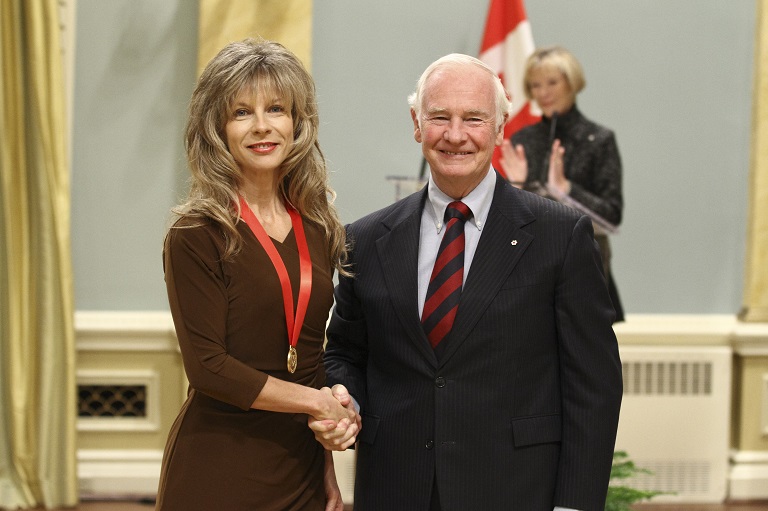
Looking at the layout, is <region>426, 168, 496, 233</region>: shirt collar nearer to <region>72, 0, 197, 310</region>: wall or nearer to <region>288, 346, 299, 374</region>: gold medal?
<region>288, 346, 299, 374</region>: gold medal

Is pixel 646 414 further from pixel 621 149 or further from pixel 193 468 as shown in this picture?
pixel 193 468

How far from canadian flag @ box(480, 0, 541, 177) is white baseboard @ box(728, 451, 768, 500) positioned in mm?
2128

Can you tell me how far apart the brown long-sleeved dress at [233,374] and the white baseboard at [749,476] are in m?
3.87

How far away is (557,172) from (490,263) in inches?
122

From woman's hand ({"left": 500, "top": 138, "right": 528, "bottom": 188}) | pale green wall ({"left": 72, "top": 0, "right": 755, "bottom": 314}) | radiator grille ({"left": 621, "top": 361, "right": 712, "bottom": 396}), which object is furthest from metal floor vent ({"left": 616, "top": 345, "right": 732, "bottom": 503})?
woman's hand ({"left": 500, "top": 138, "right": 528, "bottom": 188})

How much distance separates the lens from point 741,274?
18.7 feet

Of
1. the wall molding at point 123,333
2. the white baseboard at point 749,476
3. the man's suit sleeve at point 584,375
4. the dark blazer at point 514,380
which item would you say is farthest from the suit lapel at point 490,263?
the white baseboard at point 749,476

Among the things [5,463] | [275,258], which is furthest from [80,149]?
Result: [275,258]

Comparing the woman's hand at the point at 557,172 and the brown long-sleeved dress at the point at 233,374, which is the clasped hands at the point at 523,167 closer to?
the woman's hand at the point at 557,172

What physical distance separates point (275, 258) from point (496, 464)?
72cm

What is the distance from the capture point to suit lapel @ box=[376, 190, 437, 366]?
237 centimetres

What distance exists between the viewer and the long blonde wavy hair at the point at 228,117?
229cm

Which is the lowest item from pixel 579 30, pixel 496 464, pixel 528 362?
pixel 496 464

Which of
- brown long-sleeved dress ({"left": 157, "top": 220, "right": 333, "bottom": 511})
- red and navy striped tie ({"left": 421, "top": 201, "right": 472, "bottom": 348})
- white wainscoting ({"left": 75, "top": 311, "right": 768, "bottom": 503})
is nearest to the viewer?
brown long-sleeved dress ({"left": 157, "top": 220, "right": 333, "bottom": 511})
